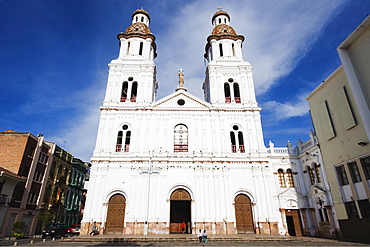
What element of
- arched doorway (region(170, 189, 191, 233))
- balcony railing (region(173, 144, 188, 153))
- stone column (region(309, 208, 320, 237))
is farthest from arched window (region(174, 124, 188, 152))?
stone column (region(309, 208, 320, 237))

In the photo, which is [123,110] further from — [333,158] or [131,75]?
[333,158]

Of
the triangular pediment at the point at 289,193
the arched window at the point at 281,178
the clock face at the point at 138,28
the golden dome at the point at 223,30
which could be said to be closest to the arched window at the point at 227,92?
the golden dome at the point at 223,30

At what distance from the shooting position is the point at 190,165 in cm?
2189

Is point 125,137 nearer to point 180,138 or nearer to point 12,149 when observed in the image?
point 180,138

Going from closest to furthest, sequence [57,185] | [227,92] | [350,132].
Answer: [350,132] → [227,92] → [57,185]

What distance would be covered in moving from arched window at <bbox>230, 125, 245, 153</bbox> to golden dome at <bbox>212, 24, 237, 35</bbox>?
12635 mm

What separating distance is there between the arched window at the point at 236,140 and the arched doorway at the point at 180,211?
657 centimetres

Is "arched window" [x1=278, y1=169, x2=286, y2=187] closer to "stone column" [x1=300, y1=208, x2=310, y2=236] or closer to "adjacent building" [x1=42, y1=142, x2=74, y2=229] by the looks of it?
"stone column" [x1=300, y1=208, x2=310, y2=236]

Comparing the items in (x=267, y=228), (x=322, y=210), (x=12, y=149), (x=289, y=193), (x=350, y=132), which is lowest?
(x=267, y=228)

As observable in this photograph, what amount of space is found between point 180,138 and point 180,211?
7191mm

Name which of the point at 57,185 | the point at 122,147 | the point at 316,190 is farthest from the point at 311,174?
the point at 57,185

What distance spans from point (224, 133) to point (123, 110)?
1070cm

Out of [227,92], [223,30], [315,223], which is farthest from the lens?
[223,30]

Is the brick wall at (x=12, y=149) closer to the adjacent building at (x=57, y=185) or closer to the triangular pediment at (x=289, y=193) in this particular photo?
the adjacent building at (x=57, y=185)
